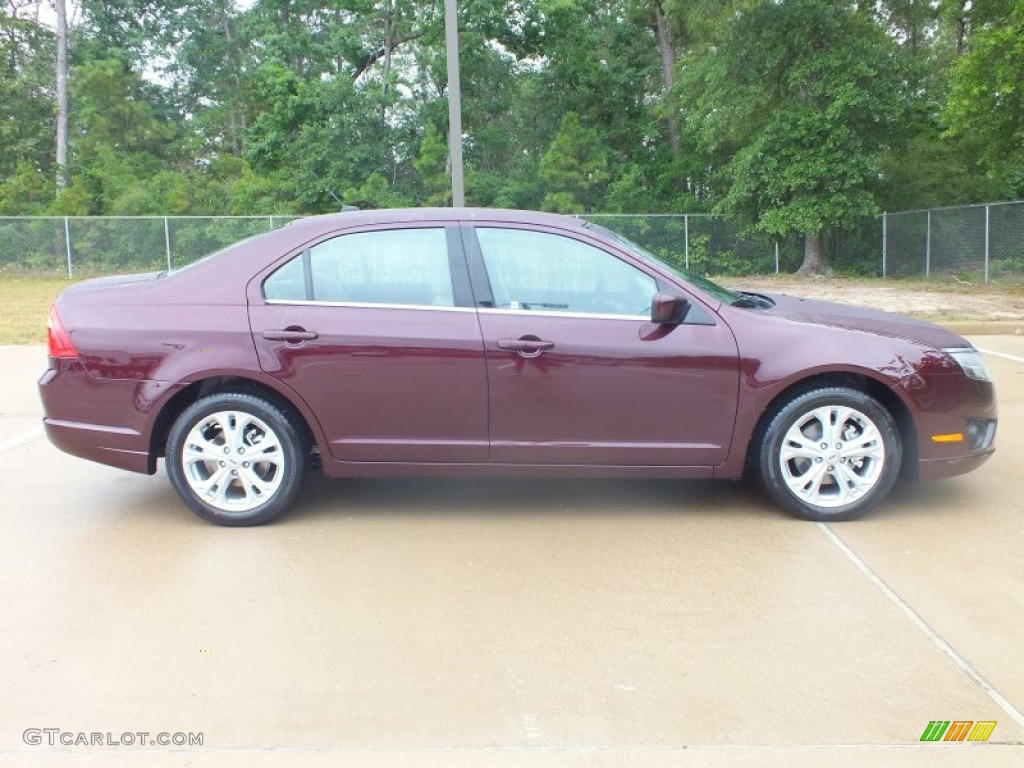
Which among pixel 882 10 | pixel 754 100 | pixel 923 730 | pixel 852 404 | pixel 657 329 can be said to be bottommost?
pixel 923 730

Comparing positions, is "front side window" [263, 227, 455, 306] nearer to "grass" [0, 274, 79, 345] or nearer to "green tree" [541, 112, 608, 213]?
"grass" [0, 274, 79, 345]

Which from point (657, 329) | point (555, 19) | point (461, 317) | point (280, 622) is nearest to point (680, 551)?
point (657, 329)

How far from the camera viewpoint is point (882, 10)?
2409 centimetres

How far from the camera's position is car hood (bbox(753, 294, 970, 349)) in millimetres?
4934

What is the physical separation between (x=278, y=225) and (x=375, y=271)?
2076 cm

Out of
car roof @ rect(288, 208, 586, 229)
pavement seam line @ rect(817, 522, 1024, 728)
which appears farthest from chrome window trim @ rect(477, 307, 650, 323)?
pavement seam line @ rect(817, 522, 1024, 728)

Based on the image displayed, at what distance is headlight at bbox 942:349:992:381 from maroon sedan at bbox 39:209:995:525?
17 millimetres

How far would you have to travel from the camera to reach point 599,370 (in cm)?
473

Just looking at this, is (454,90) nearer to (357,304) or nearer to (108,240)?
(357,304)

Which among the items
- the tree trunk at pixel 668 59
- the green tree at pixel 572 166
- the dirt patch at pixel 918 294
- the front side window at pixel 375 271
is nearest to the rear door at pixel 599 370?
the front side window at pixel 375 271

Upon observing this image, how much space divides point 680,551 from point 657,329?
114cm

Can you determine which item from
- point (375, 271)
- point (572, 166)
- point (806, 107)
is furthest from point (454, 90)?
point (572, 166)

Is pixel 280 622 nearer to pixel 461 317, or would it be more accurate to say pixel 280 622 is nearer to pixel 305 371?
pixel 305 371

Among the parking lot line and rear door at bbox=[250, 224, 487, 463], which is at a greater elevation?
rear door at bbox=[250, 224, 487, 463]
